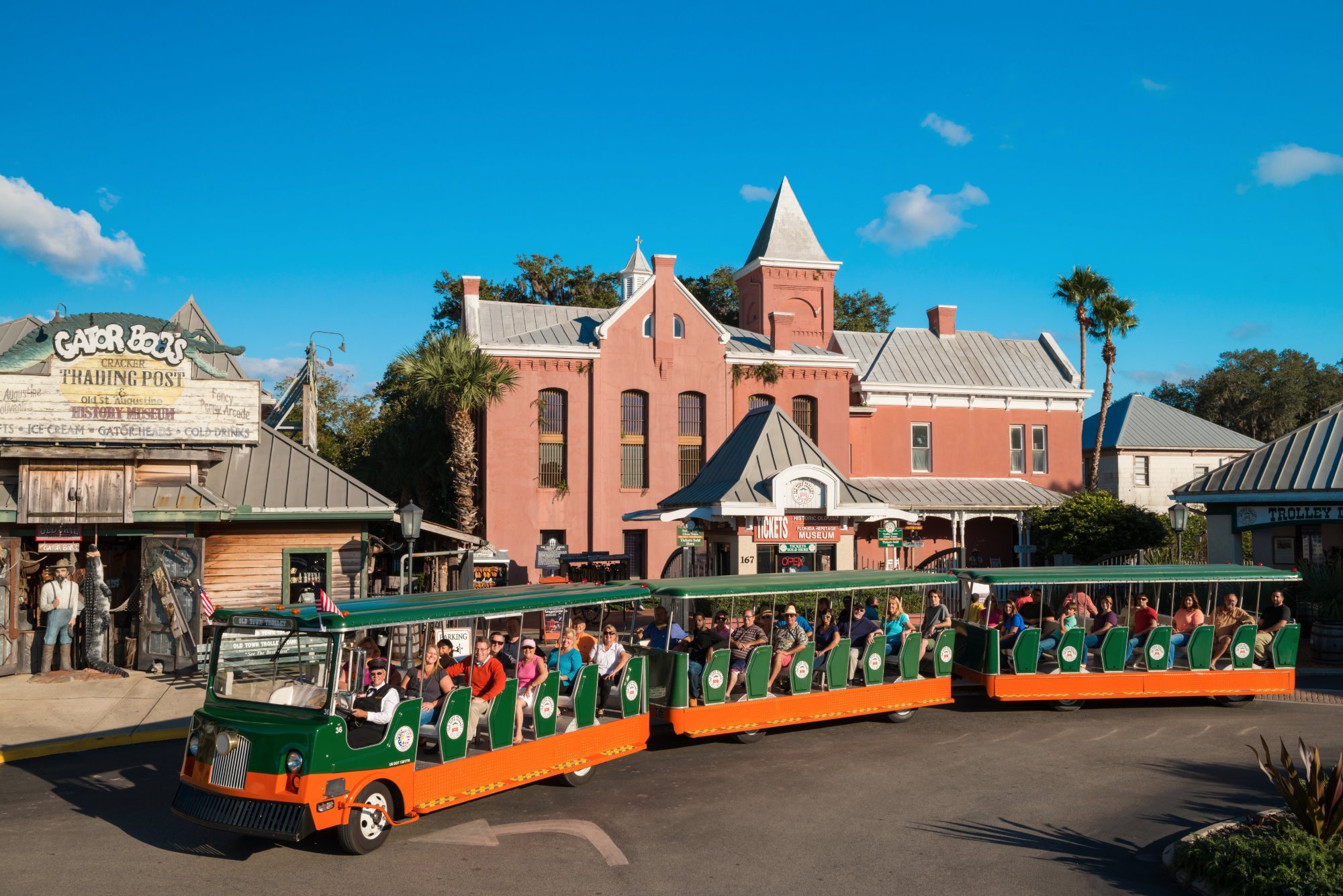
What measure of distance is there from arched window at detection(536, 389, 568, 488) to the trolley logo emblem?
2463 cm

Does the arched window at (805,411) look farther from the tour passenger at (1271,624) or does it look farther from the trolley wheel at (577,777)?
the trolley wheel at (577,777)

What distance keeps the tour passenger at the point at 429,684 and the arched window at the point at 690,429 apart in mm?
25334

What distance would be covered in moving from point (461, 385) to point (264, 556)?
42.2 ft

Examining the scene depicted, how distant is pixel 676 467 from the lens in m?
35.6

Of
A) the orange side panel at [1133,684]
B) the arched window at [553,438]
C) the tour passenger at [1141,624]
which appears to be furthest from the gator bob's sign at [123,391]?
the arched window at [553,438]

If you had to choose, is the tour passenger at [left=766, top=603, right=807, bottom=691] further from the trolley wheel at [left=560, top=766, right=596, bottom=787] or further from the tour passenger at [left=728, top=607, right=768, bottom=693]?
the trolley wheel at [left=560, top=766, right=596, bottom=787]

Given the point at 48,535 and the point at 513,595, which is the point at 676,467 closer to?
the point at 48,535

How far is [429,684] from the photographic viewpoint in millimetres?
10586

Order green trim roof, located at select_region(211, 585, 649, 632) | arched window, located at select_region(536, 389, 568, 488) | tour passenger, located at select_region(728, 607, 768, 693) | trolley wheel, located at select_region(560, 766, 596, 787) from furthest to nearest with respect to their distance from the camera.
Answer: arched window, located at select_region(536, 389, 568, 488) < tour passenger, located at select_region(728, 607, 768, 693) < trolley wheel, located at select_region(560, 766, 596, 787) < green trim roof, located at select_region(211, 585, 649, 632)

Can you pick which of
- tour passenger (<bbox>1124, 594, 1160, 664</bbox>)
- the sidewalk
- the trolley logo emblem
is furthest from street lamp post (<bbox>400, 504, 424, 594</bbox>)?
tour passenger (<bbox>1124, 594, 1160, 664</bbox>)

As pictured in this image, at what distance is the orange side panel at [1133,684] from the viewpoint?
15.5 metres

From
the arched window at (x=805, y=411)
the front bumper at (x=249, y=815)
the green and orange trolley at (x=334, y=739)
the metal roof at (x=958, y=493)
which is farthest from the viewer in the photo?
the arched window at (x=805, y=411)

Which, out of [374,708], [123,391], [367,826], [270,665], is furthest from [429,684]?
[123,391]

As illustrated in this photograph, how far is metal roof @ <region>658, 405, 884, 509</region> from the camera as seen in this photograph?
23.7 metres
